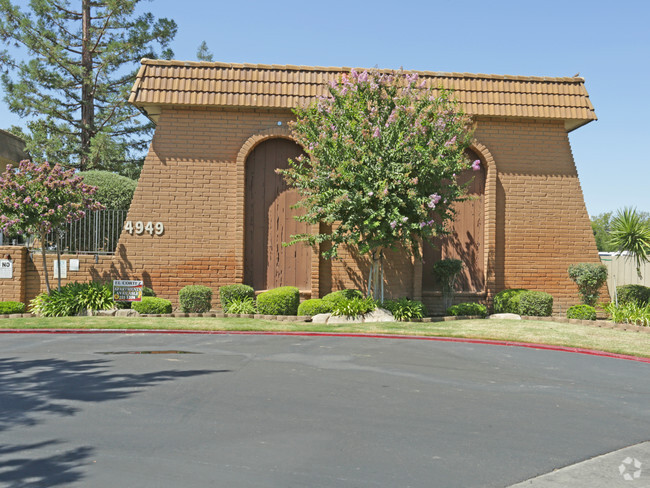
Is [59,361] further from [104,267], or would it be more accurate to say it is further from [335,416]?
[104,267]

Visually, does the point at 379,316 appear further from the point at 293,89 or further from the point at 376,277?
the point at 293,89

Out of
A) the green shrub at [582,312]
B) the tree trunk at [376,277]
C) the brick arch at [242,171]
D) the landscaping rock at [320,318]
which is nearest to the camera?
the landscaping rock at [320,318]

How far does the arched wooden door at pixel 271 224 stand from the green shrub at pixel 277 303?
1638mm

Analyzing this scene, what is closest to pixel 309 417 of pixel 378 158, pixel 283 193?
pixel 378 158

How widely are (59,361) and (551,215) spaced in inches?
600

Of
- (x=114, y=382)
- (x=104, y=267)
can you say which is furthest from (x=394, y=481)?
(x=104, y=267)

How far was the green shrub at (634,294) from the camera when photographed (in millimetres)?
18373

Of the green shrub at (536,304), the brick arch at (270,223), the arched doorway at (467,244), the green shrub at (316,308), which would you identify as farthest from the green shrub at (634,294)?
the brick arch at (270,223)

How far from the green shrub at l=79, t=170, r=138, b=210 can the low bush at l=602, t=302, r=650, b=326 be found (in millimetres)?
15979

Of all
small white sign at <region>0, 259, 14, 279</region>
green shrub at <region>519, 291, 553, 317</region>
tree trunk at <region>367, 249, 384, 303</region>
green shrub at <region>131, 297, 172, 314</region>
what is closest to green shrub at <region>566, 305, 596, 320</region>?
green shrub at <region>519, 291, 553, 317</region>

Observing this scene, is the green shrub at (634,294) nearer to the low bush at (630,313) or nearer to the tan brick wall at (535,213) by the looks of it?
the low bush at (630,313)

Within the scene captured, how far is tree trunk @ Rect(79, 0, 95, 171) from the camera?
3206 centimetres

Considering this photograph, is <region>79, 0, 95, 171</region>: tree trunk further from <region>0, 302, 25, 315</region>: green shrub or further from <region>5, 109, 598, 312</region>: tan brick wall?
<region>0, 302, 25, 315</region>: green shrub

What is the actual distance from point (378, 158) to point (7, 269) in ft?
37.4
